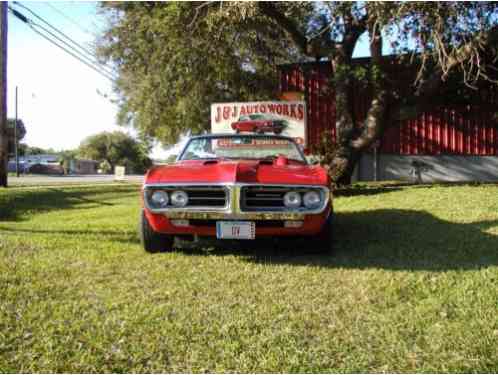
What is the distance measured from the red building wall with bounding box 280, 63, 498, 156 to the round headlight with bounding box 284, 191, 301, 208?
12.9m

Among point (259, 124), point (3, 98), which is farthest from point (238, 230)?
→ point (3, 98)

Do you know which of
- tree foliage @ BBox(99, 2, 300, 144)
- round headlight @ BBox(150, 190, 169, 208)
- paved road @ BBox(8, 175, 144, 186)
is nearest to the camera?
round headlight @ BBox(150, 190, 169, 208)

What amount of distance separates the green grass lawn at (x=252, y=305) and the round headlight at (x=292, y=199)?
56 centimetres

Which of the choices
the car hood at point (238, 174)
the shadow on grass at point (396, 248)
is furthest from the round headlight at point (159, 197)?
the shadow on grass at point (396, 248)

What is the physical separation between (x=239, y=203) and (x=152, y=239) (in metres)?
1.06

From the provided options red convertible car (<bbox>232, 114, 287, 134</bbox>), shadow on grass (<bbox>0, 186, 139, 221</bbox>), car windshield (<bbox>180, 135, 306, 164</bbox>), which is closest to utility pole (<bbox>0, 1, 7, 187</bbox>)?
shadow on grass (<bbox>0, 186, 139, 221</bbox>)

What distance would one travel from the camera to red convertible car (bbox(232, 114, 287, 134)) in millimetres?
10938

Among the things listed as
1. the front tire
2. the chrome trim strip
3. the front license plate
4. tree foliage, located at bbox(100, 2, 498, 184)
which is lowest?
the front tire

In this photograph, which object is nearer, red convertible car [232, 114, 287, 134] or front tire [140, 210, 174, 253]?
front tire [140, 210, 174, 253]

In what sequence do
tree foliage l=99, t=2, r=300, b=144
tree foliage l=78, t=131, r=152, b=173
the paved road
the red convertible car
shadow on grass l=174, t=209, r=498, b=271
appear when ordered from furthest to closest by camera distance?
tree foliage l=78, t=131, r=152, b=173
the paved road
tree foliage l=99, t=2, r=300, b=144
the red convertible car
shadow on grass l=174, t=209, r=498, b=271

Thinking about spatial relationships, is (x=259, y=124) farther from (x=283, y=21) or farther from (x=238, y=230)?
(x=238, y=230)

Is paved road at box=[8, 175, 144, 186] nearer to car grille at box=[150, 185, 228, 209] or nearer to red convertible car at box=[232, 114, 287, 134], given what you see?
red convertible car at box=[232, 114, 287, 134]

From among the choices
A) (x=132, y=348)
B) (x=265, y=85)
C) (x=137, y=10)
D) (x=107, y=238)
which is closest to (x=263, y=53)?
(x=265, y=85)

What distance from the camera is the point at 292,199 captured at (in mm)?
4195
